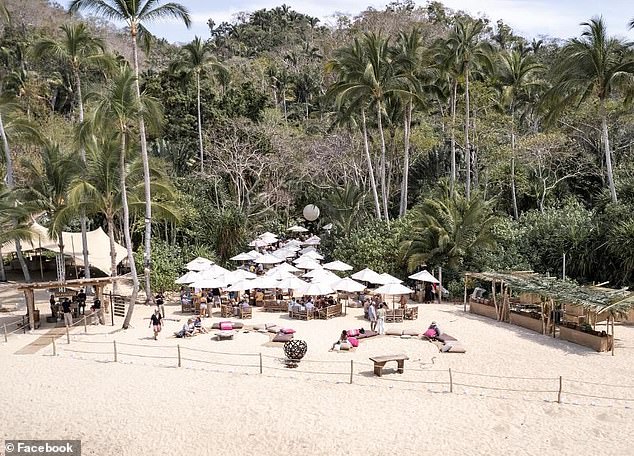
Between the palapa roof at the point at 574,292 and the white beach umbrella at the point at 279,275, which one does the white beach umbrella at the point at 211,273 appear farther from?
the palapa roof at the point at 574,292

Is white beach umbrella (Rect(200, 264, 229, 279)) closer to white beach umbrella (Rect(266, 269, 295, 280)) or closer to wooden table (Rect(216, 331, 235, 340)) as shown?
white beach umbrella (Rect(266, 269, 295, 280))

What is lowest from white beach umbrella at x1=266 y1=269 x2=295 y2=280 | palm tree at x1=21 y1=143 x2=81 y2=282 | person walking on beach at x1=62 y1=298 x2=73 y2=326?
person walking on beach at x1=62 y1=298 x2=73 y2=326

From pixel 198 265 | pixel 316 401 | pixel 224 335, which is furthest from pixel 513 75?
pixel 316 401

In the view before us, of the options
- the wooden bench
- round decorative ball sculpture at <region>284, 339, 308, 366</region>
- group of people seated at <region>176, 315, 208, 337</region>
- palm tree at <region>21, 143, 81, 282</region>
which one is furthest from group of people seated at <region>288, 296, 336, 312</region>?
palm tree at <region>21, 143, 81, 282</region>

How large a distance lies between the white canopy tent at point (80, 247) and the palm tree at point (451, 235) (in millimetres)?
15316

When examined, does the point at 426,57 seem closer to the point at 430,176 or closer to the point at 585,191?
the point at 430,176

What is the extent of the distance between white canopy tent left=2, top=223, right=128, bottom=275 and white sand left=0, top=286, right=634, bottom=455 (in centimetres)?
1094

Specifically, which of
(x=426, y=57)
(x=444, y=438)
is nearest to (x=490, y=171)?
(x=426, y=57)

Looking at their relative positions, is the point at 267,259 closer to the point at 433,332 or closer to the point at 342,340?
the point at 342,340

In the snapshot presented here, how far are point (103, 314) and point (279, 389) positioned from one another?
1066cm

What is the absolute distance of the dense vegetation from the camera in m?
24.5

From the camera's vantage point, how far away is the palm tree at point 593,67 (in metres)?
24.5

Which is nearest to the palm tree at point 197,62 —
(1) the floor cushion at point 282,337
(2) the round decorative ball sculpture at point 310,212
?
(2) the round decorative ball sculpture at point 310,212

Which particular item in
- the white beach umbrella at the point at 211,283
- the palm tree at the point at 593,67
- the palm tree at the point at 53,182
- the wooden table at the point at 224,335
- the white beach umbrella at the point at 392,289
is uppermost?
the palm tree at the point at 593,67
